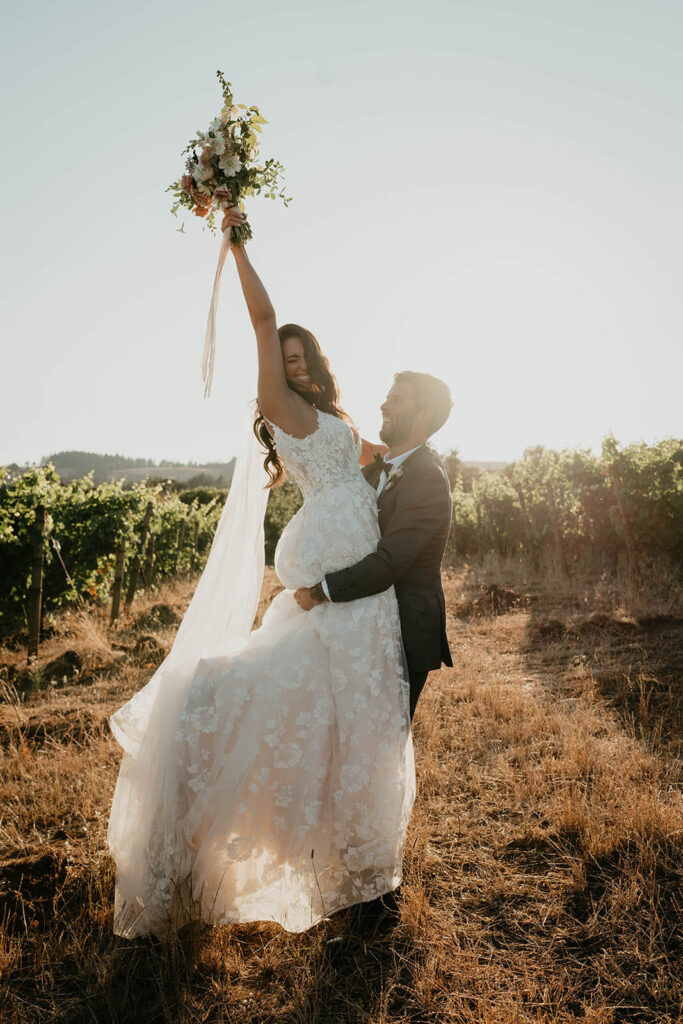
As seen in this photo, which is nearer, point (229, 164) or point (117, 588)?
point (229, 164)

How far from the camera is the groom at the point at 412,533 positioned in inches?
105

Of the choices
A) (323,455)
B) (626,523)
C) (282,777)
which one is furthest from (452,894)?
(626,523)

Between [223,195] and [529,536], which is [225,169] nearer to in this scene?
[223,195]

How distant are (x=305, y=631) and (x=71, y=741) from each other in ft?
8.91

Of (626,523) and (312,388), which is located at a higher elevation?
(312,388)

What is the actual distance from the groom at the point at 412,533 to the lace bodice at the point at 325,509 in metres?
0.08

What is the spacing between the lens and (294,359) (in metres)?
2.83

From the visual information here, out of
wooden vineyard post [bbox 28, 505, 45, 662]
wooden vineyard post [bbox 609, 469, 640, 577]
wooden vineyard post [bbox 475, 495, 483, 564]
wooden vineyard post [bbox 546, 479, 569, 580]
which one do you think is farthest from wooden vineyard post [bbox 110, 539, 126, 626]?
wooden vineyard post [bbox 475, 495, 483, 564]

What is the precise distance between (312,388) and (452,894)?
8.35ft

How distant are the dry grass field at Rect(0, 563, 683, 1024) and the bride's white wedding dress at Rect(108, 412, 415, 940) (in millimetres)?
212

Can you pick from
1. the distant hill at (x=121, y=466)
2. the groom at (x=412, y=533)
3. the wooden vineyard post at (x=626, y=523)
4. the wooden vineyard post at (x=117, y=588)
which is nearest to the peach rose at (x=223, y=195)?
the groom at (x=412, y=533)

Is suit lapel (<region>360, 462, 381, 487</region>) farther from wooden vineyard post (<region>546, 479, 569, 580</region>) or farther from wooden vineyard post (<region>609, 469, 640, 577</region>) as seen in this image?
wooden vineyard post (<region>546, 479, 569, 580</region>)

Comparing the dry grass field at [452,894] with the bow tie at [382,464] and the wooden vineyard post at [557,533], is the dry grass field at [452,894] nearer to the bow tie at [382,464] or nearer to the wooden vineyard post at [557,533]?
the bow tie at [382,464]

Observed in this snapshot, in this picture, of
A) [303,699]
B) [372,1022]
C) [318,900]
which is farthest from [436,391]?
[372,1022]
